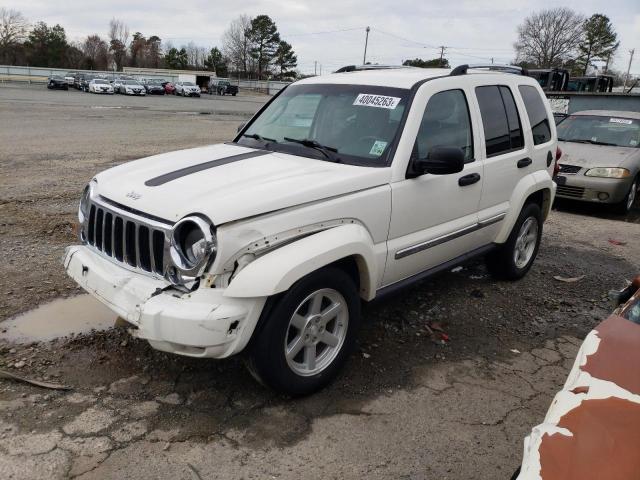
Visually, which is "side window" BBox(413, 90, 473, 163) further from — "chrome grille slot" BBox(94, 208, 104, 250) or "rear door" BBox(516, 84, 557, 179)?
"chrome grille slot" BBox(94, 208, 104, 250)

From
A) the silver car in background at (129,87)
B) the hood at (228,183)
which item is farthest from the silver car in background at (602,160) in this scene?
the silver car in background at (129,87)

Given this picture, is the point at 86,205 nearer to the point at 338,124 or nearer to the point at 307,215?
the point at 307,215

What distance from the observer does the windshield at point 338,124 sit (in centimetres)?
377

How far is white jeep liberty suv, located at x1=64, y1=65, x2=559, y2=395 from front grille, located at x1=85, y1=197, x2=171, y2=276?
1cm

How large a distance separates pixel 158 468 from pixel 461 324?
2.74 meters

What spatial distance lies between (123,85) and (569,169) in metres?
46.8

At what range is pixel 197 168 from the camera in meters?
3.54

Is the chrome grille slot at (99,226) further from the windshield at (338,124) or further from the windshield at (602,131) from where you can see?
the windshield at (602,131)

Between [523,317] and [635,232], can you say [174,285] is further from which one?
[635,232]

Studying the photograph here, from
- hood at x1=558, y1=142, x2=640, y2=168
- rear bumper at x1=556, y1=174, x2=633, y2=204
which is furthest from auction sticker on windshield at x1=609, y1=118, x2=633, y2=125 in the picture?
rear bumper at x1=556, y1=174, x2=633, y2=204

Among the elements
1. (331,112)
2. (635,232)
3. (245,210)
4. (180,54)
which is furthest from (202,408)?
(180,54)

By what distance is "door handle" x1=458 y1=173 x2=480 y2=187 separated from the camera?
13.6 feet

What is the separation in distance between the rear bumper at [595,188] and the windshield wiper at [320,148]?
6.43 m

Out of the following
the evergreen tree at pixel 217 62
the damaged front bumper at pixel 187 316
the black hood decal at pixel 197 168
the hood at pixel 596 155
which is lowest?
the damaged front bumper at pixel 187 316
